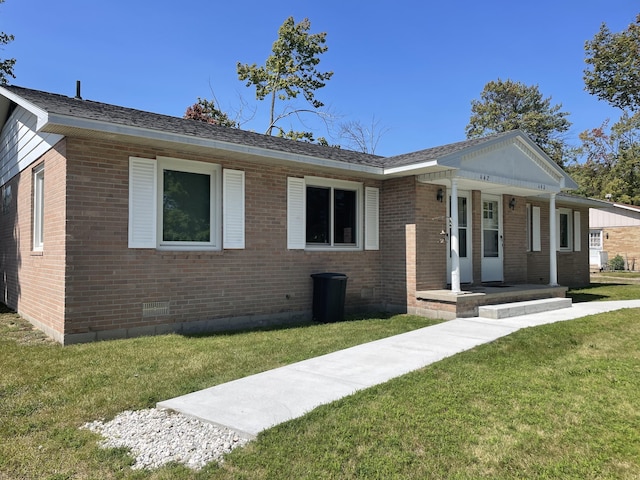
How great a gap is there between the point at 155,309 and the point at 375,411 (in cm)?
461

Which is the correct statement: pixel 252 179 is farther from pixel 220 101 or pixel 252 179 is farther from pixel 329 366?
pixel 220 101

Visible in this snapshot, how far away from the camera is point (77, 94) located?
11.1 meters

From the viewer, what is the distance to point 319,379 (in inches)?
191

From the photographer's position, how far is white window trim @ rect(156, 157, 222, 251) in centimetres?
737

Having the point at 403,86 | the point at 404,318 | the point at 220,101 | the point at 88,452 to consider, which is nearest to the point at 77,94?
the point at 404,318

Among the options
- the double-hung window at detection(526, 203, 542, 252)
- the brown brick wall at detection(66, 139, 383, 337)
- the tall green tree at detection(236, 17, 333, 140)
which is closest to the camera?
the brown brick wall at detection(66, 139, 383, 337)

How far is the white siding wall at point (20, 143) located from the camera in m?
7.72

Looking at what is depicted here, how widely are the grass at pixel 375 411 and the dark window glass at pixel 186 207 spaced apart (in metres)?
1.85

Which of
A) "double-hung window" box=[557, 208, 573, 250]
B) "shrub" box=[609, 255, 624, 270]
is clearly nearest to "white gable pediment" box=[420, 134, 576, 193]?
"double-hung window" box=[557, 208, 573, 250]

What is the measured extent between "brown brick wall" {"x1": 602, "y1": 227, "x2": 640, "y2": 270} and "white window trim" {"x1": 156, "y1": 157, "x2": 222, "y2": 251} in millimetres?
28127

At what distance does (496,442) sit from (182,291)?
5.56 meters

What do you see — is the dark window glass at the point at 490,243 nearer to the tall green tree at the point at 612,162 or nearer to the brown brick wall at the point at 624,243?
the brown brick wall at the point at 624,243

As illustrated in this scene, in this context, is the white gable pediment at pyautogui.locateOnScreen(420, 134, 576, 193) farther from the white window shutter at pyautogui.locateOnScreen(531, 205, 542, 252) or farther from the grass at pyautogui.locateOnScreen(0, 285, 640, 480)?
the grass at pyautogui.locateOnScreen(0, 285, 640, 480)

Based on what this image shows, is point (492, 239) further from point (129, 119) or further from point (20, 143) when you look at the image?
point (20, 143)
